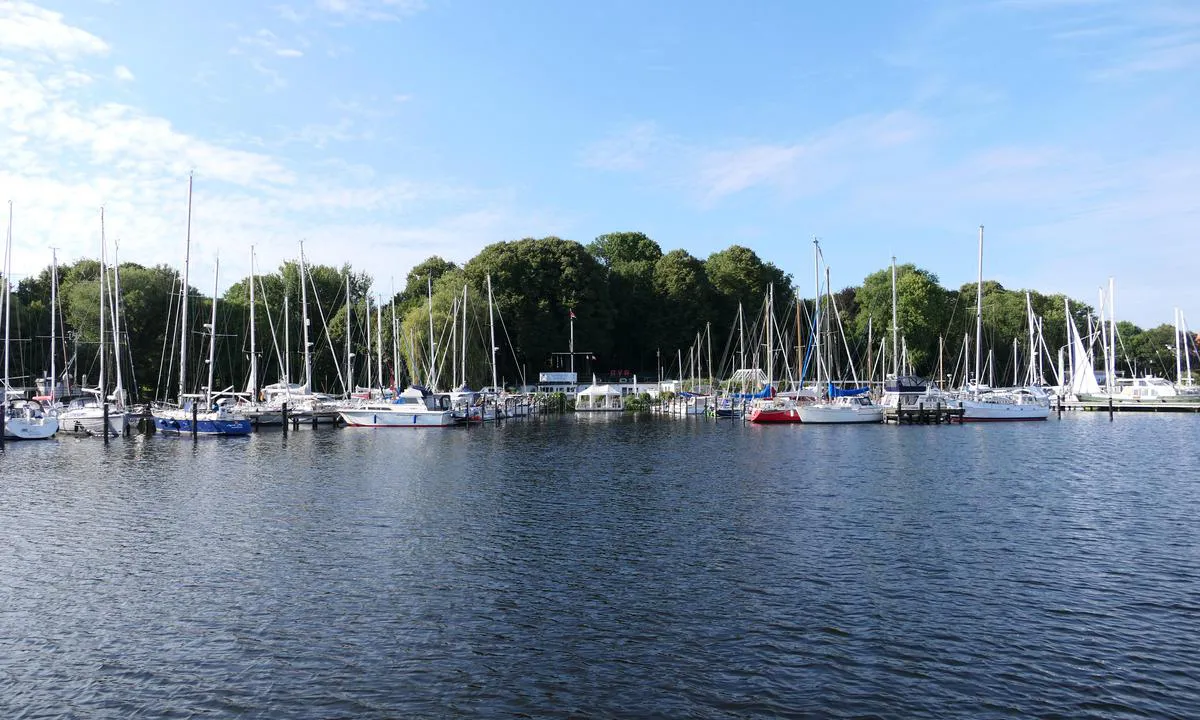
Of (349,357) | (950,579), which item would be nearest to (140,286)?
(349,357)

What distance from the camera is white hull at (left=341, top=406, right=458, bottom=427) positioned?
219 ft

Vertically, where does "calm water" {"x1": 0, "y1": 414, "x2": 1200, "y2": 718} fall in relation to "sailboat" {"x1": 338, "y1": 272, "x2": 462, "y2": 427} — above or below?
below

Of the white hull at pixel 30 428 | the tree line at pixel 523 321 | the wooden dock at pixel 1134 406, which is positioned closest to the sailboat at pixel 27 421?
the white hull at pixel 30 428

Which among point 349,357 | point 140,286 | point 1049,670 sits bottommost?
point 1049,670

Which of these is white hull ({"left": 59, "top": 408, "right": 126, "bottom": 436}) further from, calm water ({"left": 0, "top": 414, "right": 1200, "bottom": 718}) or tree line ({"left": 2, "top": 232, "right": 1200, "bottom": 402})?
calm water ({"left": 0, "top": 414, "right": 1200, "bottom": 718})

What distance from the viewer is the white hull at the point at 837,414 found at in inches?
2739

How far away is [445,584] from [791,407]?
5677 centimetres

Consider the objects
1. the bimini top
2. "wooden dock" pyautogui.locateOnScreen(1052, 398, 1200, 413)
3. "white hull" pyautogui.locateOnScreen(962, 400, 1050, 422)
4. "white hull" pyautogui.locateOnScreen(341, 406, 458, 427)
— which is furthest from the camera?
"wooden dock" pyautogui.locateOnScreen(1052, 398, 1200, 413)

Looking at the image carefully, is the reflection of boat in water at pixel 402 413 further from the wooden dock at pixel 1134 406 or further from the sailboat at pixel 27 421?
the wooden dock at pixel 1134 406

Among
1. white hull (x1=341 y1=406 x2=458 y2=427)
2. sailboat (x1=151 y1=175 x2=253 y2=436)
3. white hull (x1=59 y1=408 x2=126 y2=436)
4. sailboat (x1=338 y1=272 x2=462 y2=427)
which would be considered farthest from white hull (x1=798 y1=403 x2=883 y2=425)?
white hull (x1=59 y1=408 x2=126 y2=436)

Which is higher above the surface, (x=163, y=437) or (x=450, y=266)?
(x=450, y=266)

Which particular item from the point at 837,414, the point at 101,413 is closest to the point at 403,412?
the point at 101,413

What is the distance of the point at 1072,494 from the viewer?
29750 mm

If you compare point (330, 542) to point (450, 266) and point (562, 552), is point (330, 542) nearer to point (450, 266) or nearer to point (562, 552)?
point (562, 552)
